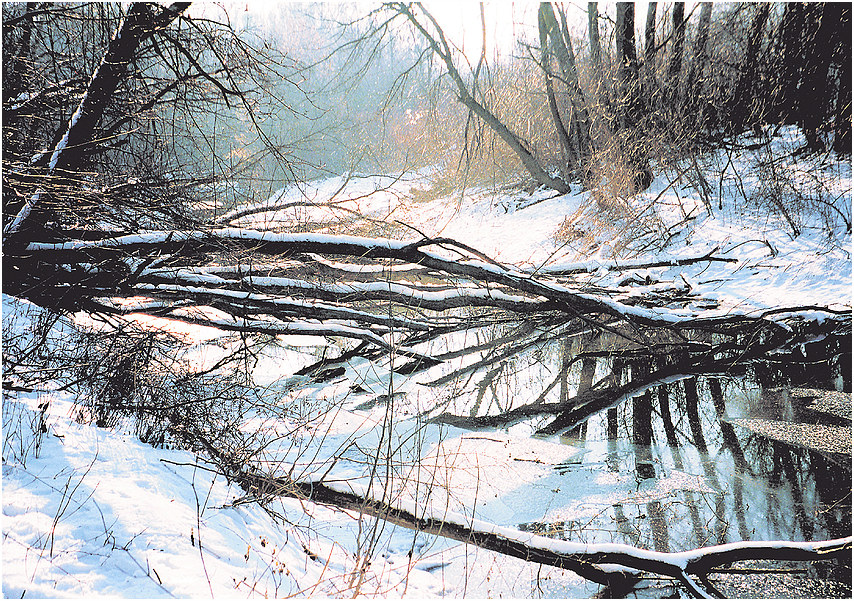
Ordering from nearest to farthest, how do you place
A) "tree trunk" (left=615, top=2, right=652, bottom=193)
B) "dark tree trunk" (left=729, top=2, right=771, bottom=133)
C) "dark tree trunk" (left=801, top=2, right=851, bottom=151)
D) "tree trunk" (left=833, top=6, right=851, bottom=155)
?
"tree trunk" (left=833, top=6, right=851, bottom=155) < "dark tree trunk" (left=801, top=2, right=851, bottom=151) < "dark tree trunk" (left=729, top=2, right=771, bottom=133) < "tree trunk" (left=615, top=2, right=652, bottom=193)

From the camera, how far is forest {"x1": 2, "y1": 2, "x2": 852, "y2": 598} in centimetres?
204

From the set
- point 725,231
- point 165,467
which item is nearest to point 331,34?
point 725,231

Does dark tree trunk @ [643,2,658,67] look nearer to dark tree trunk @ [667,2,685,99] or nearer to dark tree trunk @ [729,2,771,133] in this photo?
dark tree trunk @ [667,2,685,99]

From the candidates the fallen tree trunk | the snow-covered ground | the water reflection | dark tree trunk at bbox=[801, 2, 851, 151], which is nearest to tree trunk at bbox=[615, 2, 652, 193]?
dark tree trunk at bbox=[801, 2, 851, 151]

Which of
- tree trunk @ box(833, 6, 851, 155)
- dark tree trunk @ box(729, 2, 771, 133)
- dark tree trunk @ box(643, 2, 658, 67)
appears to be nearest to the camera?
tree trunk @ box(833, 6, 851, 155)

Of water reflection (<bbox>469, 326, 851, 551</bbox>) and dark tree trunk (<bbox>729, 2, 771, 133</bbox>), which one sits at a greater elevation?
dark tree trunk (<bbox>729, 2, 771, 133</bbox>)

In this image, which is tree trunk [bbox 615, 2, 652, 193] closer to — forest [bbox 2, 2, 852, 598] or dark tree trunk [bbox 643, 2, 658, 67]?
dark tree trunk [bbox 643, 2, 658, 67]

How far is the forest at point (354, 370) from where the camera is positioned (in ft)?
6.69

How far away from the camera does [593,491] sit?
2.80 metres

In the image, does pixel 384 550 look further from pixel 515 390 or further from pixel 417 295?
pixel 515 390

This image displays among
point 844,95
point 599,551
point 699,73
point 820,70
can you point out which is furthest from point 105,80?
point 699,73

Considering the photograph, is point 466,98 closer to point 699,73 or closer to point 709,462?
point 699,73

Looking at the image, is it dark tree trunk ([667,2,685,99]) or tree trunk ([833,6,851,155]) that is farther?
dark tree trunk ([667,2,685,99])

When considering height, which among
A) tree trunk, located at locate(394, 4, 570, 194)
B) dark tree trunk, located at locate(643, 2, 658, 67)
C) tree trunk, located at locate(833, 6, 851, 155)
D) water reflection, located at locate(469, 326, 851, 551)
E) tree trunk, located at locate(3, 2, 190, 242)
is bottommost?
water reflection, located at locate(469, 326, 851, 551)
